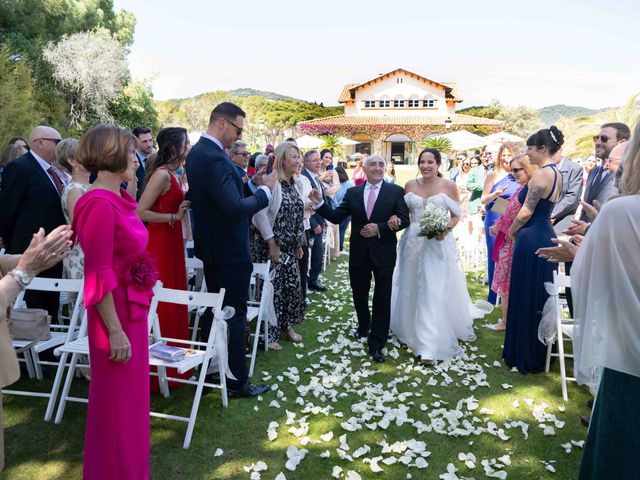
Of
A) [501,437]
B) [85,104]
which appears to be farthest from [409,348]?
[85,104]

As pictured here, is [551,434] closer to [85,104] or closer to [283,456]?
[283,456]

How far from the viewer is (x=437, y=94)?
191ft

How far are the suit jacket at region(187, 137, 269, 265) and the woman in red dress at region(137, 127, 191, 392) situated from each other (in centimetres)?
45

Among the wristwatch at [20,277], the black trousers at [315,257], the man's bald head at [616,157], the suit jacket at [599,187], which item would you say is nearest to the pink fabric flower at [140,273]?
the wristwatch at [20,277]

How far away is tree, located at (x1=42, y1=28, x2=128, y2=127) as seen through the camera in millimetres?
26875

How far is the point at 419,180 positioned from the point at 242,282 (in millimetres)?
3149

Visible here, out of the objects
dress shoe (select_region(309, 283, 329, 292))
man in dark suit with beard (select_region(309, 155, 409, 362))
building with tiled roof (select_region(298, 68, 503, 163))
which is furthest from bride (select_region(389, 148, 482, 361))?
building with tiled roof (select_region(298, 68, 503, 163))

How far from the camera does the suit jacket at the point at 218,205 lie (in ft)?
13.2

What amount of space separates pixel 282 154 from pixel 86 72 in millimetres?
27307

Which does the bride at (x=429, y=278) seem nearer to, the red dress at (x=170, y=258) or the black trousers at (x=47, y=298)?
the red dress at (x=170, y=258)

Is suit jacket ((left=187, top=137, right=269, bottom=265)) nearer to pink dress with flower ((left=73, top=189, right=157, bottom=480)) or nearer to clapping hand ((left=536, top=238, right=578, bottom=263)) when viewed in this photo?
pink dress with flower ((left=73, top=189, right=157, bottom=480))

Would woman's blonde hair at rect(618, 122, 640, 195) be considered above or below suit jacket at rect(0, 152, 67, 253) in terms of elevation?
above

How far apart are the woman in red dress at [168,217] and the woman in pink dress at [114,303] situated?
5.17ft

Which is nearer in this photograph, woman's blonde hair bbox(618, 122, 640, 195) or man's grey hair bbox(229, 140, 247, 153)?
woman's blonde hair bbox(618, 122, 640, 195)
